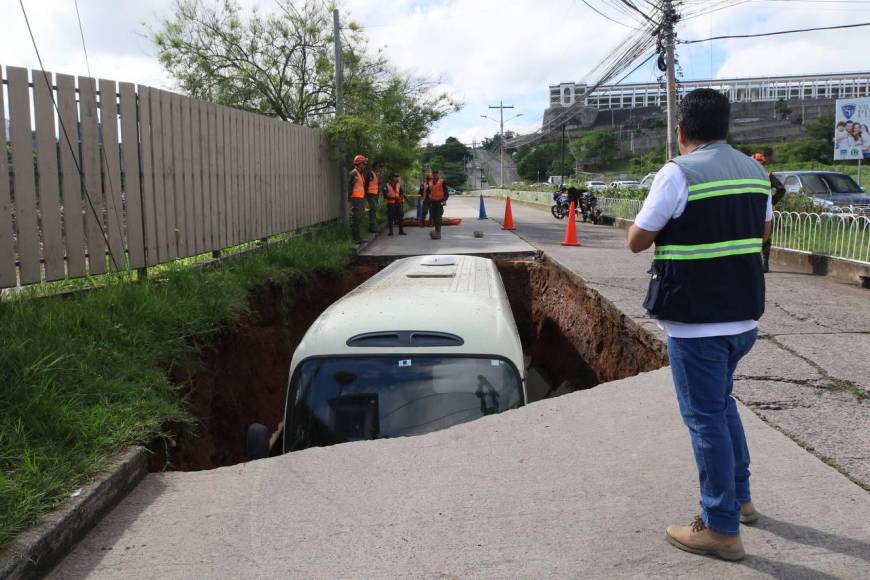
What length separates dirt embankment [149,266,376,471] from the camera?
530 cm

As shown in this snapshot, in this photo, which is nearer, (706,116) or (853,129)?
(706,116)

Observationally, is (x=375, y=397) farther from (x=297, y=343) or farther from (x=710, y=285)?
(x=297, y=343)

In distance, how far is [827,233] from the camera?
1127 cm

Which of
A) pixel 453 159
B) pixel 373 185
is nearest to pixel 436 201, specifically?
pixel 373 185

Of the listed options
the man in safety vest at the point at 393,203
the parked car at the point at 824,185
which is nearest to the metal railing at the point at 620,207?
the parked car at the point at 824,185

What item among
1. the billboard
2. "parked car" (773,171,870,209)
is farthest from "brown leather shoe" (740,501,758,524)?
the billboard

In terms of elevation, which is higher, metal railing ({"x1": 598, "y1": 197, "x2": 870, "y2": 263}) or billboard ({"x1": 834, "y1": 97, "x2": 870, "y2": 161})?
Result: billboard ({"x1": 834, "y1": 97, "x2": 870, "y2": 161})

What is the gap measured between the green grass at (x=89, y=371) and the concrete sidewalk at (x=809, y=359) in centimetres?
385

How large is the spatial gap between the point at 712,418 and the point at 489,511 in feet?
3.66

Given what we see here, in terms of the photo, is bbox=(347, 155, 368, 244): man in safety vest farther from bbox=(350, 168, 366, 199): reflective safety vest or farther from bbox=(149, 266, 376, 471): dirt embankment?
bbox=(149, 266, 376, 471): dirt embankment

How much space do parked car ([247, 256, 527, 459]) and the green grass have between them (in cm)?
86

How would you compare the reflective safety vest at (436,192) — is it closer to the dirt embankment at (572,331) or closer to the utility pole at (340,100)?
the utility pole at (340,100)

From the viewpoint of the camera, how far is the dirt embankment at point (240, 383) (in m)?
5.30

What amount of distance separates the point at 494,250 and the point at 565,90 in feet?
319
